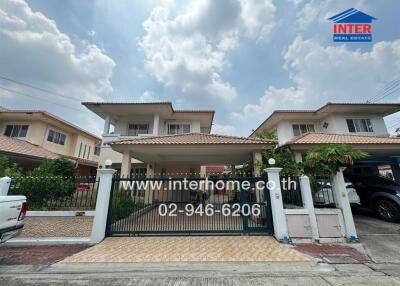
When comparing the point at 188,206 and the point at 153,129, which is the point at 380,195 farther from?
the point at 153,129

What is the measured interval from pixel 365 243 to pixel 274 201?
2.97 meters

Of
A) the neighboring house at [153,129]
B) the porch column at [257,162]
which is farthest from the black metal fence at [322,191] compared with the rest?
the neighboring house at [153,129]

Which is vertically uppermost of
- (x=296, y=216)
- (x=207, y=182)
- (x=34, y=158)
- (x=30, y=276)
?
(x=34, y=158)

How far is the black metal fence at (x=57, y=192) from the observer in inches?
269

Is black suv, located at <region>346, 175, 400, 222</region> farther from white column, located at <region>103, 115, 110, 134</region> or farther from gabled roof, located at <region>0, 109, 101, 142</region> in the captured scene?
gabled roof, located at <region>0, 109, 101, 142</region>

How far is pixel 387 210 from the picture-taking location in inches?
305

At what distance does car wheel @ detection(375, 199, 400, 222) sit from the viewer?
743 cm

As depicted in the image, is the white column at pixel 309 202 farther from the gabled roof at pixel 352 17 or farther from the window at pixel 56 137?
the window at pixel 56 137

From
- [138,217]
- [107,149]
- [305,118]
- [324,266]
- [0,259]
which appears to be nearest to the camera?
[324,266]

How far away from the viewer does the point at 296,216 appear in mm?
5754

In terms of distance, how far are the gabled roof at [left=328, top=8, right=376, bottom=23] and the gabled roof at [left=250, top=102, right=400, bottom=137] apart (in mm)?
8338

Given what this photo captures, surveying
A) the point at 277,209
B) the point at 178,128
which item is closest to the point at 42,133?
the point at 178,128

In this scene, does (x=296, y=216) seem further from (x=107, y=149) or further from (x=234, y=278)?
(x=107, y=149)

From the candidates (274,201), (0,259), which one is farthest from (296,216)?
(0,259)
